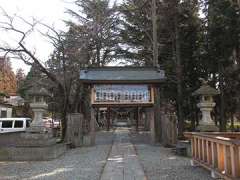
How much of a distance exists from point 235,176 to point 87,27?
18.9 metres

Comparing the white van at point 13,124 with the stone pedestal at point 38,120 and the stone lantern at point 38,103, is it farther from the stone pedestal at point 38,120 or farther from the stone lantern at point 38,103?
the stone pedestal at point 38,120

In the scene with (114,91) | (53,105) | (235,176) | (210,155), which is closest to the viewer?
(235,176)

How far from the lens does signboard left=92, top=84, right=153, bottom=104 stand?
1867 centimetres

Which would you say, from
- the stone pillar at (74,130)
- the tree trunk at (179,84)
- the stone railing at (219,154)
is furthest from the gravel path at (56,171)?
the tree trunk at (179,84)

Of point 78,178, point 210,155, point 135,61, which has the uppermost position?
point 135,61

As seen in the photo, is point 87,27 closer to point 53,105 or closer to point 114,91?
point 114,91

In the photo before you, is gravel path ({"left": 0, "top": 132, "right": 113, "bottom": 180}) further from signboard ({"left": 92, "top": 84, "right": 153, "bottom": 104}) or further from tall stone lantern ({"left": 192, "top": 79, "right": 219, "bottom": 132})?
signboard ({"left": 92, "top": 84, "right": 153, "bottom": 104})

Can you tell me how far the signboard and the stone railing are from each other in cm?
751

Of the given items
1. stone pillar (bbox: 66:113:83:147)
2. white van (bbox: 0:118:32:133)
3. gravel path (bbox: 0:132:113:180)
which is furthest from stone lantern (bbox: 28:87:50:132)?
white van (bbox: 0:118:32:133)

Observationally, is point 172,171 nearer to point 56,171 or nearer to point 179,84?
point 56,171

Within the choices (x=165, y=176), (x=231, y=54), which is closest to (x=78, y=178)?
(x=165, y=176)

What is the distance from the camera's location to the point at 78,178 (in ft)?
30.4

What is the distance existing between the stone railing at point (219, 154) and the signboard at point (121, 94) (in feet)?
24.6

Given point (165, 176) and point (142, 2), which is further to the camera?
point (142, 2)
